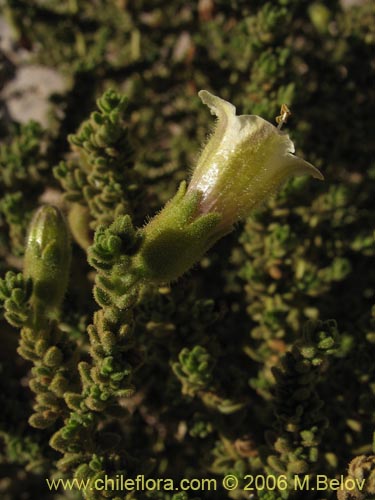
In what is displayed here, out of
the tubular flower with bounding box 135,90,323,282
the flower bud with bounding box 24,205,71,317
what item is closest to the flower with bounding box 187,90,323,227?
the tubular flower with bounding box 135,90,323,282

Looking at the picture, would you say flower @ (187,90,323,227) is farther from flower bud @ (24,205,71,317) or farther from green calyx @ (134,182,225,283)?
flower bud @ (24,205,71,317)

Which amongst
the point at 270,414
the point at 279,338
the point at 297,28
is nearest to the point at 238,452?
the point at 270,414

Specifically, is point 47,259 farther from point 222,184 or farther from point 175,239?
point 222,184

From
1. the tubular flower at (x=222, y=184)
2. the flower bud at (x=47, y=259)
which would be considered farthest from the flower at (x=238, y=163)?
the flower bud at (x=47, y=259)

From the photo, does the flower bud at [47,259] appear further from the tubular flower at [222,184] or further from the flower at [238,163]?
the flower at [238,163]

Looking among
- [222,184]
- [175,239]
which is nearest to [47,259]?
[175,239]

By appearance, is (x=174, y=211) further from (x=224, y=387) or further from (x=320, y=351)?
(x=224, y=387)
